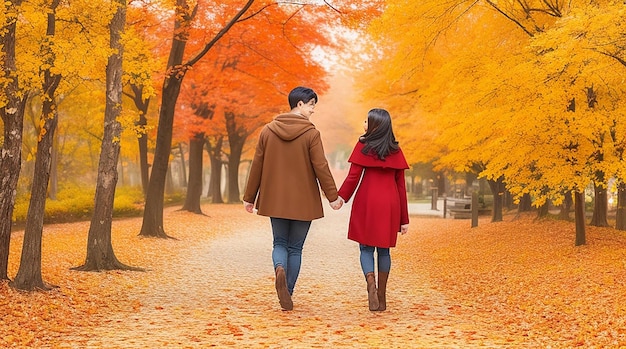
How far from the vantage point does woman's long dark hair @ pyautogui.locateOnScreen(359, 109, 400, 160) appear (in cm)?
681

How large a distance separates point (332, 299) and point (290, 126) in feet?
7.42

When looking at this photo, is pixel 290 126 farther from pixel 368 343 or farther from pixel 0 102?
pixel 0 102

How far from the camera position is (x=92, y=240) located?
1034 cm

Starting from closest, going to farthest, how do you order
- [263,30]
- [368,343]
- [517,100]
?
[368,343], [517,100], [263,30]

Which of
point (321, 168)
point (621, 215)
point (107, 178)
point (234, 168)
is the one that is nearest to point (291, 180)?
point (321, 168)

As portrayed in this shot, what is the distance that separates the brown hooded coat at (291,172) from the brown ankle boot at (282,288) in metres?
0.56

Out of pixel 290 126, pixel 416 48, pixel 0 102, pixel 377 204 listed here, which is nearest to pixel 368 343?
pixel 377 204

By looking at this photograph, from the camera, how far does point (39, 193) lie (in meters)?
8.16

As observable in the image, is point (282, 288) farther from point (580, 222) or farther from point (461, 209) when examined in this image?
point (461, 209)

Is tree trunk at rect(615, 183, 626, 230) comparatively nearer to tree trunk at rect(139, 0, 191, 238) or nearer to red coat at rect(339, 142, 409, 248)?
tree trunk at rect(139, 0, 191, 238)

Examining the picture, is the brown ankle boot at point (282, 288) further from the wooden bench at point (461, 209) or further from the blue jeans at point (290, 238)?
the wooden bench at point (461, 209)

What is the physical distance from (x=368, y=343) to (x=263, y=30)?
47.7 feet

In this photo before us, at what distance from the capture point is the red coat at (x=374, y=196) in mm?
6844

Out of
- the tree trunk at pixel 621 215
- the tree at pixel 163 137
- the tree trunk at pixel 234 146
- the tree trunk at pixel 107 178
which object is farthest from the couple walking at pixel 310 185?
the tree trunk at pixel 234 146
